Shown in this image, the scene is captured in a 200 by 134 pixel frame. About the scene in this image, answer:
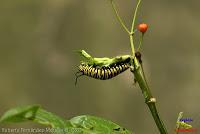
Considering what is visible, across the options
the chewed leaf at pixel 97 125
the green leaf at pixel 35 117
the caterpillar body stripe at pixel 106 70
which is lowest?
the chewed leaf at pixel 97 125

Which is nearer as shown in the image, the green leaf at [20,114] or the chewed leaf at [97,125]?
the green leaf at [20,114]

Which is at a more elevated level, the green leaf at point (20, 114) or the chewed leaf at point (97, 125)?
the green leaf at point (20, 114)

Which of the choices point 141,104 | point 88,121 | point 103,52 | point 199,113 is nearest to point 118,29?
point 103,52

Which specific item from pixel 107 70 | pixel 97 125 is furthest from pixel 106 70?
pixel 97 125

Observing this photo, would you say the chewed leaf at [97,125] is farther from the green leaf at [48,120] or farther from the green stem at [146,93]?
the green stem at [146,93]

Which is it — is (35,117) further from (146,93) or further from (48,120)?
(146,93)

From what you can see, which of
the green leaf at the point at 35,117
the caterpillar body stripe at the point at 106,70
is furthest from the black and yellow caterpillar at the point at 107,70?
the green leaf at the point at 35,117

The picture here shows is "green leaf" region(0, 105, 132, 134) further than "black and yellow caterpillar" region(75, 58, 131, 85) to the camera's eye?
No

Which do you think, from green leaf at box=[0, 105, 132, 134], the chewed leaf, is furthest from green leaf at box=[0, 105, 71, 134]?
the chewed leaf

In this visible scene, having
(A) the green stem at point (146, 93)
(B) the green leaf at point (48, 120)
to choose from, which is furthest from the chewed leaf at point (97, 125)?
(A) the green stem at point (146, 93)

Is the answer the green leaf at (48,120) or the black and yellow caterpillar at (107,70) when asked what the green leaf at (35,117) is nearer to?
the green leaf at (48,120)

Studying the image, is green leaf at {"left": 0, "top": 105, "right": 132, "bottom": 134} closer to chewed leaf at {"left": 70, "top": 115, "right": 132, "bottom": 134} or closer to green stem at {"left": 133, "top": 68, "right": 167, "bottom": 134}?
chewed leaf at {"left": 70, "top": 115, "right": 132, "bottom": 134}
